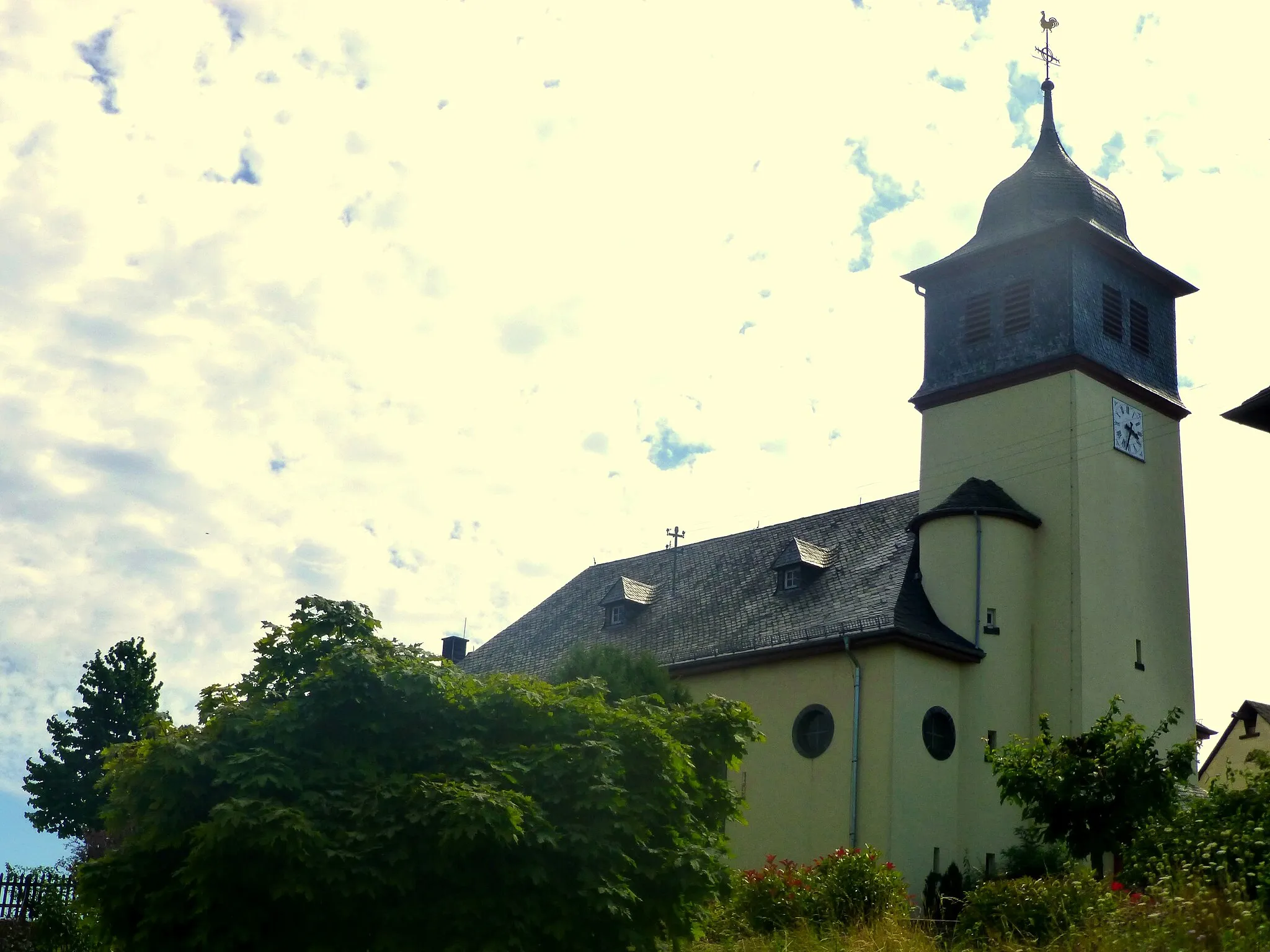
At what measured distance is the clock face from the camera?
1258 inches

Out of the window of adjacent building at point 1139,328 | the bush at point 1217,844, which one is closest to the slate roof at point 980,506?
the window of adjacent building at point 1139,328

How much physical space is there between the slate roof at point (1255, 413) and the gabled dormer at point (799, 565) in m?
16.9

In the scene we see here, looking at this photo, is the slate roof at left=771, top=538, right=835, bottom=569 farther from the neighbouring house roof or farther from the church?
the neighbouring house roof

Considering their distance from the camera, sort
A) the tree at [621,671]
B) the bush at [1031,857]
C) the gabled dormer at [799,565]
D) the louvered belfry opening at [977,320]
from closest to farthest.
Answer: the tree at [621,671] < the bush at [1031,857] < the gabled dormer at [799,565] < the louvered belfry opening at [977,320]

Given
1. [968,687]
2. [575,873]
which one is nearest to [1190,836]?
[575,873]

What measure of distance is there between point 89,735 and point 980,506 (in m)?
41.0

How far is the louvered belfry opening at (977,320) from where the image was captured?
3350cm

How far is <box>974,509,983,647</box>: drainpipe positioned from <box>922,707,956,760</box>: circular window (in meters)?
1.67

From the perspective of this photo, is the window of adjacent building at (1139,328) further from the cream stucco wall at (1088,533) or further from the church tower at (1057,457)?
the cream stucco wall at (1088,533)

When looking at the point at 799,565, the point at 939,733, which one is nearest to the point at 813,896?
the point at 939,733

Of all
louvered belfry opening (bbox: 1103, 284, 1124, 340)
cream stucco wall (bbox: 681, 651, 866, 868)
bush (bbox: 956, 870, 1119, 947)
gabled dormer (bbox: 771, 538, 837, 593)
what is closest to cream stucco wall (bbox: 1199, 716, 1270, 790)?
louvered belfry opening (bbox: 1103, 284, 1124, 340)

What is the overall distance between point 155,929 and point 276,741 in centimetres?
207

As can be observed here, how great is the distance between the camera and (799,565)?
33438mm

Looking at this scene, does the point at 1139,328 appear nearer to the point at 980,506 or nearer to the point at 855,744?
the point at 980,506
